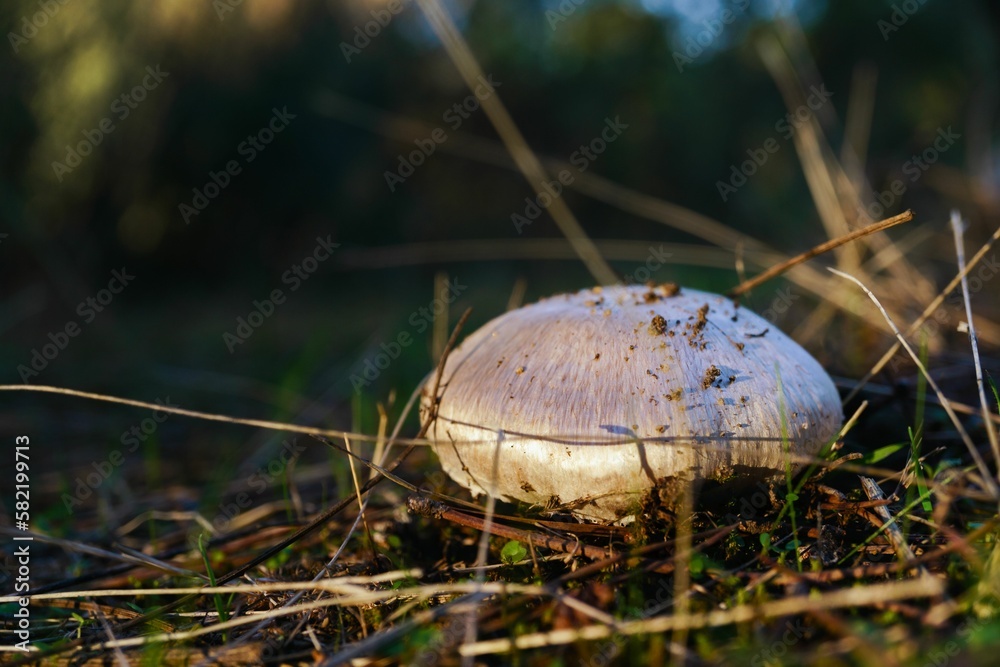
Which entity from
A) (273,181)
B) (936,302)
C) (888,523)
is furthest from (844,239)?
(273,181)

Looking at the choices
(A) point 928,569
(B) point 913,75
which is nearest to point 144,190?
(A) point 928,569

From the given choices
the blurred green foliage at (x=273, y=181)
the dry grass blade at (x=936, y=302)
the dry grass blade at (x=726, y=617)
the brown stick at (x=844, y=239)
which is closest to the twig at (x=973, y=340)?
the dry grass blade at (x=936, y=302)

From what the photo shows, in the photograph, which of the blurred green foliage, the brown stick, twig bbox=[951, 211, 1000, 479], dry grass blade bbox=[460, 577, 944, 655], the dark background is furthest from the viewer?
the blurred green foliage

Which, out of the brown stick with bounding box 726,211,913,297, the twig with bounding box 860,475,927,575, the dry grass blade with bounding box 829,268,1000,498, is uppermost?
the brown stick with bounding box 726,211,913,297

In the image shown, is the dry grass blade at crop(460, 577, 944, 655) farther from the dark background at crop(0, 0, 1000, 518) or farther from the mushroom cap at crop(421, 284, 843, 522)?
the dark background at crop(0, 0, 1000, 518)

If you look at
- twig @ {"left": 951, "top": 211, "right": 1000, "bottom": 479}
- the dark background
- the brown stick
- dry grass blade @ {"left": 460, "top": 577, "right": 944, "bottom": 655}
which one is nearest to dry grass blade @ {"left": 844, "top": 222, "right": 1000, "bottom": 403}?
twig @ {"left": 951, "top": 211, "right": 1000, "bottom": 479}

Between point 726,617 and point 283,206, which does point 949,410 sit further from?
point 283,206

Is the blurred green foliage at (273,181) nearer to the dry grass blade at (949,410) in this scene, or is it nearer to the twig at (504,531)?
the twig at (504,531)
